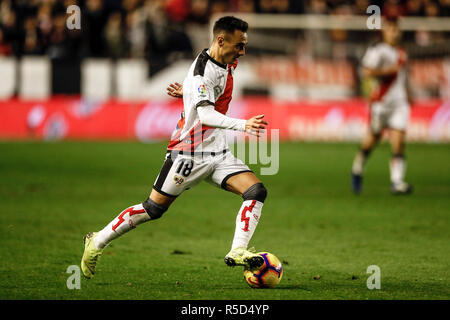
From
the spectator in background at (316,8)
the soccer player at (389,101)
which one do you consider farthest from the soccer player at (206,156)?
the spectator in background at (316,8)

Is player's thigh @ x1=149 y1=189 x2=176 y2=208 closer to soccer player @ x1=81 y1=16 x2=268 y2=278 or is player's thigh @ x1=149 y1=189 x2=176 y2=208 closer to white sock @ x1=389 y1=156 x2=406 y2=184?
soccer player @ x1=81 y1=16 x2=268 y2=278

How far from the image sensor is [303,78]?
23.2 meters

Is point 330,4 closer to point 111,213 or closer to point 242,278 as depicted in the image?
point 111,213

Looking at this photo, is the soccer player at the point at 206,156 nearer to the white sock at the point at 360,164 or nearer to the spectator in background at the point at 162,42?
the white sock at the point at 360,164

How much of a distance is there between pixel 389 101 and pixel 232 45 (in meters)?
7.08

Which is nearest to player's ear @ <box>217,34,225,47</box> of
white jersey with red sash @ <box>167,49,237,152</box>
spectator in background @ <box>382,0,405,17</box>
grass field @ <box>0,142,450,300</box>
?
white jersey with red sash @ <box>167,49,237,152</box>

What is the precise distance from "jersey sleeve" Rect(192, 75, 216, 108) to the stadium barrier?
1528cm

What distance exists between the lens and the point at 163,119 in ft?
73.3

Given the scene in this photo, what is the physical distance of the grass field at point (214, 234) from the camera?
654 cm

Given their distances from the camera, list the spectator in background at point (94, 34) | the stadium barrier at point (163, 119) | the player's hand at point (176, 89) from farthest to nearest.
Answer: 1. the spectator in background at point (94, 34)
2. the stadium barrier at point (163, 119)
3. the player's hand at point (176, 89)

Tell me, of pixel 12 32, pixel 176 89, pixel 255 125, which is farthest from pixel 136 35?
pixel 255 125

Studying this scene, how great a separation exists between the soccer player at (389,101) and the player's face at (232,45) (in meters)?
6.67

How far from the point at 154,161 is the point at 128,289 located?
10.8 m
